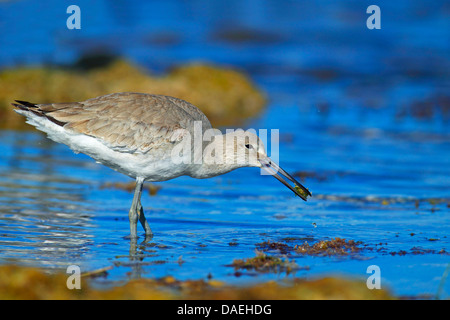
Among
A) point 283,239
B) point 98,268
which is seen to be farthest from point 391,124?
point 98,268

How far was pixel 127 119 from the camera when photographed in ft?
26.6

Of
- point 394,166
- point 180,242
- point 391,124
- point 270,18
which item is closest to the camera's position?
point 180,242

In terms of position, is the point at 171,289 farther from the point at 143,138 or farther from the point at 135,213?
the point at 143,138

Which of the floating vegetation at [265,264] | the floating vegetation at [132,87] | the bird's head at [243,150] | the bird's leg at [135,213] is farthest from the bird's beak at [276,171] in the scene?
the floating vegetation at [132,87]

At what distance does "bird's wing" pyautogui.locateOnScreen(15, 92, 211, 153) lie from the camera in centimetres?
793

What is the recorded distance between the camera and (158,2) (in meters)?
37.8

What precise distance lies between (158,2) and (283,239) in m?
31.5

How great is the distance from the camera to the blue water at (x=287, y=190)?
23.2ft

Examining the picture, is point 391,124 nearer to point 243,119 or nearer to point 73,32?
point 243,119

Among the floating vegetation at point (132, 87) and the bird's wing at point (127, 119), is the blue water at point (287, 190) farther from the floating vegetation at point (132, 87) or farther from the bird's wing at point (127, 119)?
the bird's wing at point (127, 119)

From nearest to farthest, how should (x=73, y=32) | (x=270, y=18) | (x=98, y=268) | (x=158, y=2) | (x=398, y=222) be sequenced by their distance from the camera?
(x=98, y=268), (x=398, y=222), (x=73, y=32), (x=270, y=18), (x=158, y=2)

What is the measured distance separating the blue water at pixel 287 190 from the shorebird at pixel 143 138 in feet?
2.43

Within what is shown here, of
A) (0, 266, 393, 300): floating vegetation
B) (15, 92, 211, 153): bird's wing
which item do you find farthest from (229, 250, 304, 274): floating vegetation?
(15, 92, 211, 153): bird's wing

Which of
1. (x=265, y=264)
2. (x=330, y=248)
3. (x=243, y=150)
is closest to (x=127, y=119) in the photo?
(x=243, y=150)
